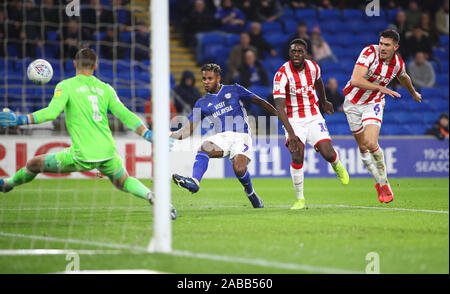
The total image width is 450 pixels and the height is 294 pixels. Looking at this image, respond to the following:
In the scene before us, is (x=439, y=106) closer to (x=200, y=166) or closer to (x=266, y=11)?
(x=266, y=11)

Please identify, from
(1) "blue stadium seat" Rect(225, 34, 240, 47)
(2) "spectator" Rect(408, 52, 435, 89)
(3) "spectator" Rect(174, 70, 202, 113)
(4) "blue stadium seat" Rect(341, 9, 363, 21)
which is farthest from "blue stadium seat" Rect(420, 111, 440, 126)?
(3) "spectator" Rect(174, 70, 202, 113)

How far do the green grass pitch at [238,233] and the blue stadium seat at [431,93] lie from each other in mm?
7912

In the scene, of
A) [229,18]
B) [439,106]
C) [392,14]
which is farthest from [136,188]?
[392,14]

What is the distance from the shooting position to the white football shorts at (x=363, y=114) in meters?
8.92

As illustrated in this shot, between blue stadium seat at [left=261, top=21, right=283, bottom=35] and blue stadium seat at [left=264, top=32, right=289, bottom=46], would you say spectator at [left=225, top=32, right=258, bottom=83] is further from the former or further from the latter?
blue stadium seat at [left=261, top=21, right=283, bottom=35]

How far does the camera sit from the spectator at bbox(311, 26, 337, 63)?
18.3 meters

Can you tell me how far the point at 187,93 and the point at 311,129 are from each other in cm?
761

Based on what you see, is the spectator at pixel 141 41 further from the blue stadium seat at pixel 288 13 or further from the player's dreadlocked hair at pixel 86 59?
the player's dreadlocked hair at pixel 86 59

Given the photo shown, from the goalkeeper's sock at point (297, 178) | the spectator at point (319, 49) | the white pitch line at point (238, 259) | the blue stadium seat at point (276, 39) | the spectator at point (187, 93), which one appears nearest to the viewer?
the white pitch line at point (238, 259)

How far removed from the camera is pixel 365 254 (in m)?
4.85

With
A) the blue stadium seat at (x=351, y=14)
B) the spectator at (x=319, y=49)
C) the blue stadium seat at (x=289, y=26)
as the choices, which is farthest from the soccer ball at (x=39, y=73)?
the blue stadium seat at (x=351, y=14)

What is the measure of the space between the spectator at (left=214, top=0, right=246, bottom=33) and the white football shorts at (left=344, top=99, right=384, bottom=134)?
10.2 meters

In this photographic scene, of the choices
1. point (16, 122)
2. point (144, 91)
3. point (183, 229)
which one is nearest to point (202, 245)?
point (183, 229)

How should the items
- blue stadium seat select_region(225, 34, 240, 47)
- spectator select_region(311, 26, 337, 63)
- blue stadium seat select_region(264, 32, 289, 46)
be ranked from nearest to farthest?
spectator select_region(311, 26, 337, 63)
blue stadium seat select_region(225, 34, 240, 47)
blue stadium seat select_region(264, 32, 289, 46)
